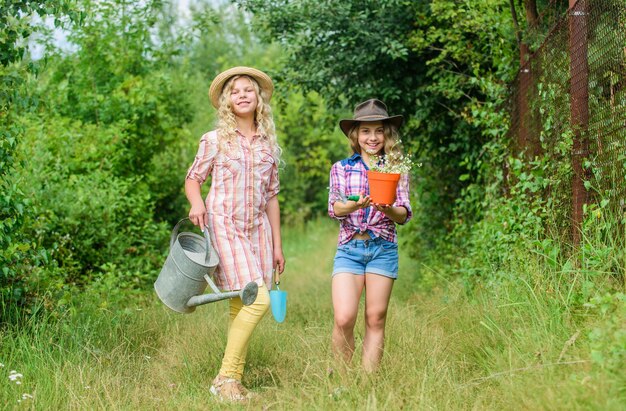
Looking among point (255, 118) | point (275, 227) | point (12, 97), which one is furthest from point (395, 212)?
point (12, 97)

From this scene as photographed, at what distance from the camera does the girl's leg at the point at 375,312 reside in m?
4.14

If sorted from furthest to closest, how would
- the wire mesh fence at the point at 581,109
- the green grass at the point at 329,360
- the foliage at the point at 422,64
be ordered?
1. the foliage at the point at 422,64
2. the wire mesh fence at the point at 581,109
3. the green grass at the point at 329,360

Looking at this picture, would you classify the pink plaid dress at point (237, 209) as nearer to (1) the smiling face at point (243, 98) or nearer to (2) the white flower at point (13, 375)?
(1) the smiling face at point (243, 98)

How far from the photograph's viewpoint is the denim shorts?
13.7ft

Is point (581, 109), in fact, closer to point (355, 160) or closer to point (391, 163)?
point (391, 163)

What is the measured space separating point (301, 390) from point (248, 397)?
0.41 meters

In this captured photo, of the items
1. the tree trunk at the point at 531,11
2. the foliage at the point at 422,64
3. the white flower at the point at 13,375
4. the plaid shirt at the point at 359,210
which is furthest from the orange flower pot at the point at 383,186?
the foliage at the point at 422,64

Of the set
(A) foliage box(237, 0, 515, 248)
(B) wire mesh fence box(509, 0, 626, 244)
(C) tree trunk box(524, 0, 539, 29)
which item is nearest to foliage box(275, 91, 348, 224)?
(A) foliage box(237, 0, 515, 248)

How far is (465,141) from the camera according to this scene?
7406 mm

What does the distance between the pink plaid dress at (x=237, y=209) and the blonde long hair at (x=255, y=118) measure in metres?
0.07

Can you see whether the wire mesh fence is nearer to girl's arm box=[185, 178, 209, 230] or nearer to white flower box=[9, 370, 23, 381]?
girl's arm box=[185, 178, 209, 230]

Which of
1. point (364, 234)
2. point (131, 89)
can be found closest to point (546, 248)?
point (364, 234)

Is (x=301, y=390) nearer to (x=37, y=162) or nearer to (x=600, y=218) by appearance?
(x=600, y=218)

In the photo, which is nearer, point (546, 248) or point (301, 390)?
point (301, 390)
